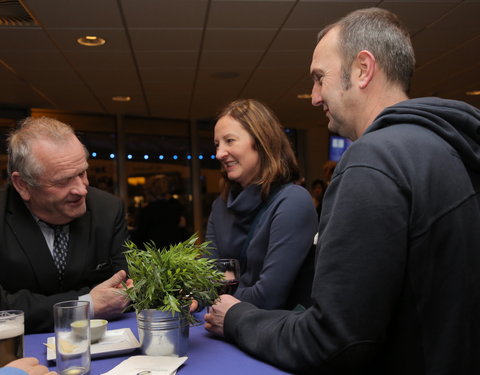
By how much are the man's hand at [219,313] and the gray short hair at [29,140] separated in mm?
1027

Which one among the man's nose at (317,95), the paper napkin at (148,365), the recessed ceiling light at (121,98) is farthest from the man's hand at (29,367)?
the recessed ceiling light at (121,98)

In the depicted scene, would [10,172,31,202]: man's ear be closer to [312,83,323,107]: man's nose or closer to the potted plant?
the potted plant

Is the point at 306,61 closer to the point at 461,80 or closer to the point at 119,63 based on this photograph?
A: the point at 119,63

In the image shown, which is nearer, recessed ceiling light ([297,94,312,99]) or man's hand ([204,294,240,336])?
man's hand ([204,294,240,336])

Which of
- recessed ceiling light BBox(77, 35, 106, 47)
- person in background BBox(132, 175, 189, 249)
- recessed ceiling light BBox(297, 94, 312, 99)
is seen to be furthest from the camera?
recessed ceiling light BBox(297, 94, 312, 99)

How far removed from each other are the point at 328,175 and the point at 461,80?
270cm

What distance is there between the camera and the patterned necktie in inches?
75.6

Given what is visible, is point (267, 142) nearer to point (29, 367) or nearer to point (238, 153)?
point (238, 153)

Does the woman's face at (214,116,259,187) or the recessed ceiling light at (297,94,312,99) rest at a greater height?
the recessed ceiling light at (297,94,312,99)

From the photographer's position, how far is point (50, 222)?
1980 millimetres

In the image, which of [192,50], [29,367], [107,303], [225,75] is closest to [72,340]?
[29,367]

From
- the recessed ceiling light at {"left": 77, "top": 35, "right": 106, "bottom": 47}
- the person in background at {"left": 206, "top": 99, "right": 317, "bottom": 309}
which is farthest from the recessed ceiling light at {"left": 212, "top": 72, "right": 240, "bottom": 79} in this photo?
the person in background at {"left": 206, "top": 99, "right": 317, "bottom": 309}

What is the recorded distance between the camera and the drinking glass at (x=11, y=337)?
44.6 inches

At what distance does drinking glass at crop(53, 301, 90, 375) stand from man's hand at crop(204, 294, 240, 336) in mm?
370
